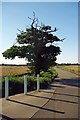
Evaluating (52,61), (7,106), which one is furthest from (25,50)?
(7,106)

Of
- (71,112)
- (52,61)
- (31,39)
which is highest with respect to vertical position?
(31,39)

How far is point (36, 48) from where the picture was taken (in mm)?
32281

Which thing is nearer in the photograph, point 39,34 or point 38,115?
point 38,115

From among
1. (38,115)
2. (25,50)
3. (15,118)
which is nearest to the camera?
(15,118)

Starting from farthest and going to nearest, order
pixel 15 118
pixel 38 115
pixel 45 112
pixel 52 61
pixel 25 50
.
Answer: pixel 52 61 < pixel 25 50 < pixel 45 112 < pixel 38 115 < pixel 15 118

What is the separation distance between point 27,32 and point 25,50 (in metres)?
2.32

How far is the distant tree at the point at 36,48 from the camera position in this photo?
32.6 meters

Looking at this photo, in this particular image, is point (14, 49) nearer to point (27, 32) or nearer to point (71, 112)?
point (27, 32)

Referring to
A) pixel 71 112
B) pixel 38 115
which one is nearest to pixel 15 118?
pixel 38 115

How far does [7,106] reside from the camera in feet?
32.3

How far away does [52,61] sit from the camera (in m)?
34.6

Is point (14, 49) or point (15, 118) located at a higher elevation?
point (14, 49)

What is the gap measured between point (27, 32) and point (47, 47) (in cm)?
308

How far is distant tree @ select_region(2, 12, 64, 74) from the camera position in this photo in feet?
107
